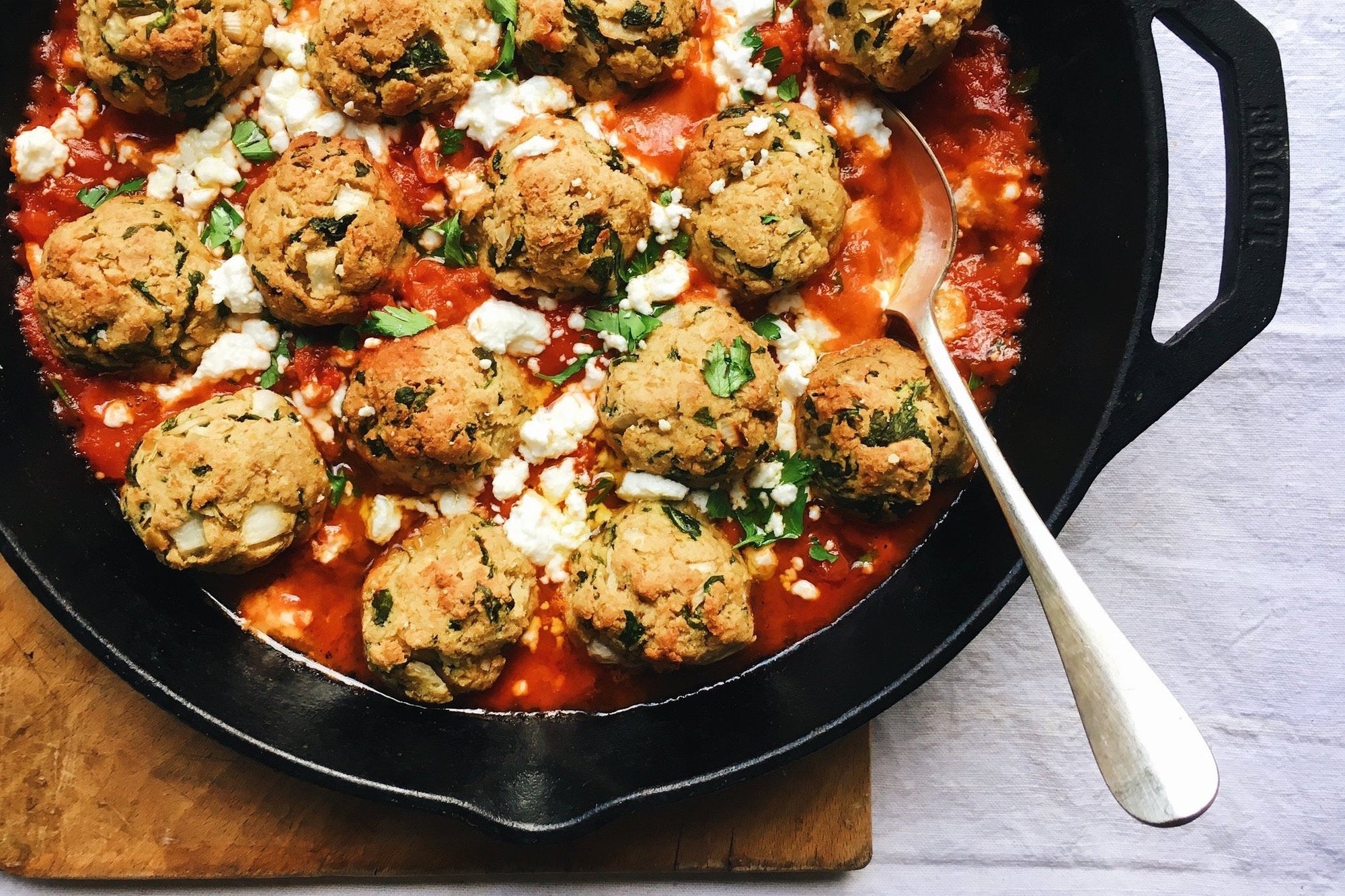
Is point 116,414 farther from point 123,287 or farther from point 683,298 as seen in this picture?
point 683,298

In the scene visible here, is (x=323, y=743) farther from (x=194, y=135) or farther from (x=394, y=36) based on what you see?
(x=394, y=36)

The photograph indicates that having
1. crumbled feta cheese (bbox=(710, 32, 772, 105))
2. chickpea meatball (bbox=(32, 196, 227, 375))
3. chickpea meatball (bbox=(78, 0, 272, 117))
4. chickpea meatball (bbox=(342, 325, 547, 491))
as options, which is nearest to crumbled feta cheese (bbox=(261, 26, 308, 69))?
chickpea meatball (bbox=(78, 0, 272, 117))

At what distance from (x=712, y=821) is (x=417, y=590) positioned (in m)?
1.37

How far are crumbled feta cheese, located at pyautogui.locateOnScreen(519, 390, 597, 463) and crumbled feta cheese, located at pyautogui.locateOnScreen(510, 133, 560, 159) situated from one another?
30.0 inches

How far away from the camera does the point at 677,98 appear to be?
11.0ft

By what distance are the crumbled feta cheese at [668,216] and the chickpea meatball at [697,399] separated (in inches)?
11.9

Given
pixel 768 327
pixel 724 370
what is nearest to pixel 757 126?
pixel 768 327

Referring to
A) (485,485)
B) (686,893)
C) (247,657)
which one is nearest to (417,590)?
(485,485)

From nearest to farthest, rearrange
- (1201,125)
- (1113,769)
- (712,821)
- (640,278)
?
(1113,769)
(640,278)
(712,821)
(1201,125)

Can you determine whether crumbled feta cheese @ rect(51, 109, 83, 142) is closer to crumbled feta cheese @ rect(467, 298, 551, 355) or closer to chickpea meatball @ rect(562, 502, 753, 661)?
crumbled feta cheese @ rect(467, 298, 551, 355)

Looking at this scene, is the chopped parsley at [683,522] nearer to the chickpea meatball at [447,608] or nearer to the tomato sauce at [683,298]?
the tomato sauce at [683,298]

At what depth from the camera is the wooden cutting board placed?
3436 mm

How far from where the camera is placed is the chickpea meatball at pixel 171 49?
3.01 meters

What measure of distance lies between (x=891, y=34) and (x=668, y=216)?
2.89 ft
